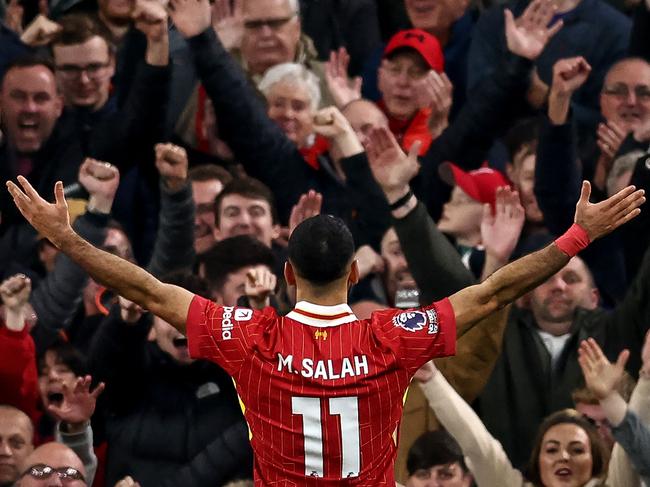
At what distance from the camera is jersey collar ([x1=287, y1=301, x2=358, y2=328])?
6.24 meters

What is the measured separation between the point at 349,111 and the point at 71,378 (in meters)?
2.26

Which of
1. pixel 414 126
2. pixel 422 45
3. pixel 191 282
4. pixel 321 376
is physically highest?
pixel 422 45

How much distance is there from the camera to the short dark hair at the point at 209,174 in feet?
34.2

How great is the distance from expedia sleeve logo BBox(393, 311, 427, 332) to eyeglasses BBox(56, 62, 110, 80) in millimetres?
4952

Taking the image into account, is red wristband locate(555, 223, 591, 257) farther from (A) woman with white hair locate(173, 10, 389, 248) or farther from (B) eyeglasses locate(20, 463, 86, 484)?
(A) woman with white hair locate(173, 10, 389, 248)

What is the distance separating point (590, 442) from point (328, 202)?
2.51 metres

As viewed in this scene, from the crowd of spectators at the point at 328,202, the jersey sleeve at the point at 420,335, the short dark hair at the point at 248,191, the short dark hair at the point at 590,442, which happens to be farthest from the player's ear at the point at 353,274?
the short dark hair at the point at 248,191

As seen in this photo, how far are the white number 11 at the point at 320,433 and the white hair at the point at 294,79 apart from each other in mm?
4640

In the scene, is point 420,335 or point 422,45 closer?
point 420,335

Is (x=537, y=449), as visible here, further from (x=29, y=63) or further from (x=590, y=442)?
(x=29, y=63)

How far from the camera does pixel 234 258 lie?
30.7 feet

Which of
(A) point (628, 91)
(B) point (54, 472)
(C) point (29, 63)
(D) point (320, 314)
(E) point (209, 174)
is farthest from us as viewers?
(C) point (29, 63)

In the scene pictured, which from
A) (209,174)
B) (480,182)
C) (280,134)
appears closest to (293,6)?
(280,134)

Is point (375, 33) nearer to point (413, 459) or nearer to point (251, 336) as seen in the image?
point (413, 459)
